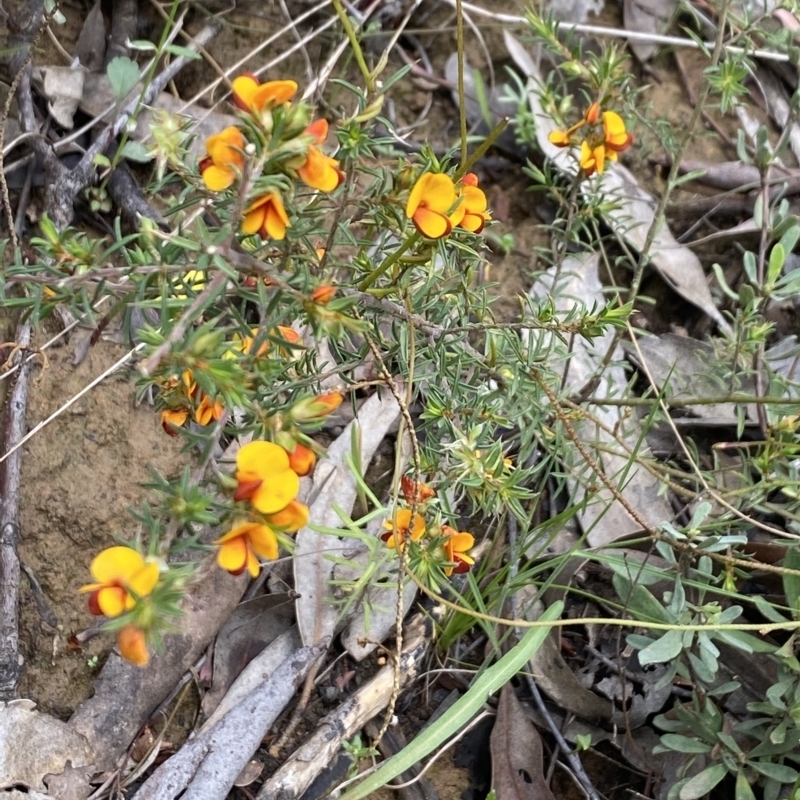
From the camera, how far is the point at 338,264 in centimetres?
164

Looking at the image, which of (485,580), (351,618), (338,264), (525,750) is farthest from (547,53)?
(525,750)

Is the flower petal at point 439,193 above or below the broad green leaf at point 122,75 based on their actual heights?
below

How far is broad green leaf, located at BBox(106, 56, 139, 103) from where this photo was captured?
234 cm

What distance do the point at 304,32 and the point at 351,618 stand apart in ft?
6.67

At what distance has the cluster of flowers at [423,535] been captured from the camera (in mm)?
1668

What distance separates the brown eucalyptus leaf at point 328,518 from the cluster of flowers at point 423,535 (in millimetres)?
326

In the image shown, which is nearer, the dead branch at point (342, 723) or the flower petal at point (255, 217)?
the flower petal at point (255, 217)

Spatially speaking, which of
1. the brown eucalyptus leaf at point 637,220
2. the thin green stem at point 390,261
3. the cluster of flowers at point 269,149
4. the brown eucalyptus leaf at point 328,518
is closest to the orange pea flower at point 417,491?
the brown eucalyptus leaf at point 328,518

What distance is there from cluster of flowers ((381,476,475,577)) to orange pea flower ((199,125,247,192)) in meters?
0.74

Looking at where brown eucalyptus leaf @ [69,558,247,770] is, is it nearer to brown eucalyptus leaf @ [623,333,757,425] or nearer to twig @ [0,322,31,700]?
twig @ [0,322,31,700]

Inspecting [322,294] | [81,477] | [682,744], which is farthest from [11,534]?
[682,744]

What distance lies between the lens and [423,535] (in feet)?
5.58

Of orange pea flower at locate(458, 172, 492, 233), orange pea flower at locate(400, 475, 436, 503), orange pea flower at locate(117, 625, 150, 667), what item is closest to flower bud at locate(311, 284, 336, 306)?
orange pea flower at locate(458, 172, 492, 233)

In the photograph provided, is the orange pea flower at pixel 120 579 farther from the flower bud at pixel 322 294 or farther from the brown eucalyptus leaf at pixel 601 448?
the brown eucalyptus leaf at pixel 601 448
